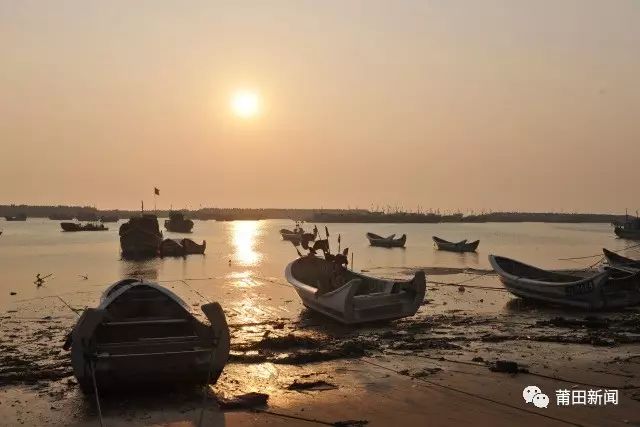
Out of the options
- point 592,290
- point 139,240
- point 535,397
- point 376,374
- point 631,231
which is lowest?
point 376,374

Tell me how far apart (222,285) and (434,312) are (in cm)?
1448

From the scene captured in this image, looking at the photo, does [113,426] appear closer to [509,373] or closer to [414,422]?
[414,422]

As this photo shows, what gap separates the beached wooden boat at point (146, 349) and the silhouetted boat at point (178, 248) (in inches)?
1839

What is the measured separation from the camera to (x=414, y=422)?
30.3 feet

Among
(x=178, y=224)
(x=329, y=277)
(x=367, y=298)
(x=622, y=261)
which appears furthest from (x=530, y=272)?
(x=178, y=224)

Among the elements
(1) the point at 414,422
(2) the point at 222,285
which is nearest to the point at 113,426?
(1) the point at 414,422

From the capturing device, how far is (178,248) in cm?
5844

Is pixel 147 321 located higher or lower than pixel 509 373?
higher

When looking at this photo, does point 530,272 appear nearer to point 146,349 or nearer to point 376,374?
point 376,374

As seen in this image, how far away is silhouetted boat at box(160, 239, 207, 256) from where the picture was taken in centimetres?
5776

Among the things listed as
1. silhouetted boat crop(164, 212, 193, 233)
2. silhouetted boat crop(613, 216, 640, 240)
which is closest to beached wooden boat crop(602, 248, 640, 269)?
silhouetted boat crop(613, 216, 640, 240)

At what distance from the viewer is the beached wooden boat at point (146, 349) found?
1017cm

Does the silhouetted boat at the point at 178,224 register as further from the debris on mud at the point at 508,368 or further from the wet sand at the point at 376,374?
the debris on mud at the point at 508,368

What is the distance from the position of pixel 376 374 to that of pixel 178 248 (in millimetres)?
48754
